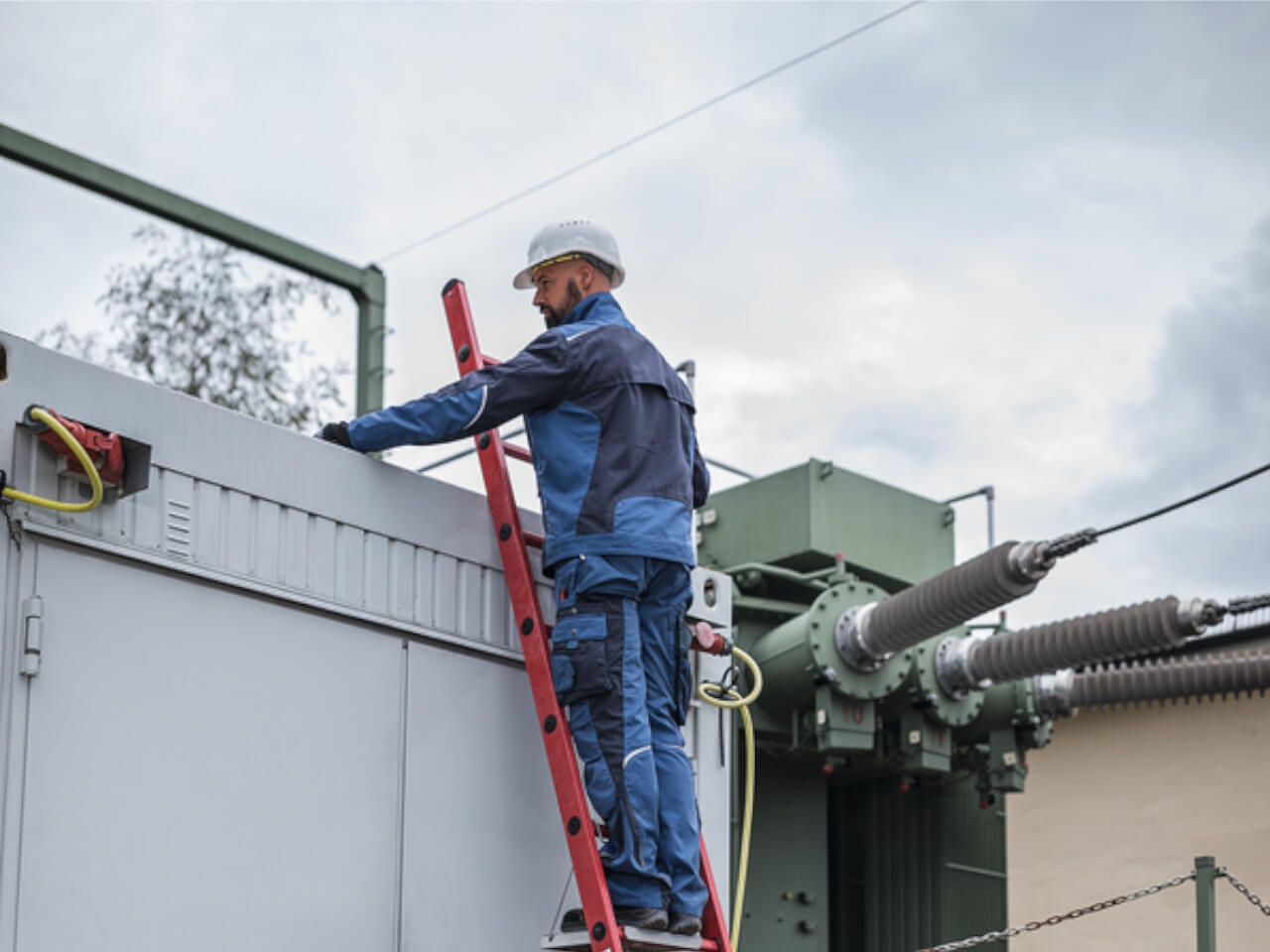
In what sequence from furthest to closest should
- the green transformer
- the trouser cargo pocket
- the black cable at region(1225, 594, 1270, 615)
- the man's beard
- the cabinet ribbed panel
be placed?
1. the green transformer
2. the black cable at region(1225, 594, 1270, 615)
3. the man's beard
4. the trouser cargo pocket
5. the cabinet ribbed panel

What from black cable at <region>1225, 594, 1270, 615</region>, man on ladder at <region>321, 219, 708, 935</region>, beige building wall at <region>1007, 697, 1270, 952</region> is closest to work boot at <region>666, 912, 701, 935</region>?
man on ladder at <region>321, 219, 708, 935</region>

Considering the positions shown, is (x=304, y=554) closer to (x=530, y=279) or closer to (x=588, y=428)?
(x=588, y=428)

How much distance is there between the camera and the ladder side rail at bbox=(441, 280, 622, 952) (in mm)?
4633

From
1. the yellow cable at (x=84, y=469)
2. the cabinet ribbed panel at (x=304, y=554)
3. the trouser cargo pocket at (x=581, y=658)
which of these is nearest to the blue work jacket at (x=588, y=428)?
the trouser cargo pocket at (x=581, y=658)

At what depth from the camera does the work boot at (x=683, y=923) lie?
4707 millimetres

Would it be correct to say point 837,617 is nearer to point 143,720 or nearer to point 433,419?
point 433,419

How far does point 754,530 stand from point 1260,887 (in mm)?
4365

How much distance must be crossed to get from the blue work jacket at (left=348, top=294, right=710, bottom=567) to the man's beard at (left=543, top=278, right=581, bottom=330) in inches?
10.9

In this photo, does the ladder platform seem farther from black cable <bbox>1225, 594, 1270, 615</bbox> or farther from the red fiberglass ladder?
black cable <bbox>1225, 594, 1270, 615</bbox>

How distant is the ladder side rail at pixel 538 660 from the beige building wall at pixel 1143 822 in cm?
832

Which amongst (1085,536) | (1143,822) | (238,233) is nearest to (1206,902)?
(1085,536)

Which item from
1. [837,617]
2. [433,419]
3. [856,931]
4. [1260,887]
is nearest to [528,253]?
[433,419]

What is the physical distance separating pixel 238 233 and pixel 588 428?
582 centimetres

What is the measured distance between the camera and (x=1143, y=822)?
12812mm
